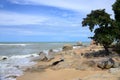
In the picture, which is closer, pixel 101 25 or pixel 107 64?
pixel 107 64

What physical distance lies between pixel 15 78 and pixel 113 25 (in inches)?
432

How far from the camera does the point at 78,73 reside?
1775 cm

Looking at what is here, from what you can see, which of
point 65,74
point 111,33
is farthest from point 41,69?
point 111,33

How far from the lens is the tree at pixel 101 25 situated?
24000 mm

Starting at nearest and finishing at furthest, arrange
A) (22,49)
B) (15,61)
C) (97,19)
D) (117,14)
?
(97,19), (117,14), (15,61), (22,49)

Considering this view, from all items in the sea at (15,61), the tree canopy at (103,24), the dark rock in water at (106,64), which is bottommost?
the sea at (15,61)

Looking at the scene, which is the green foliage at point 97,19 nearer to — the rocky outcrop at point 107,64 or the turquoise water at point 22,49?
the rocky outcrop at point 107,64

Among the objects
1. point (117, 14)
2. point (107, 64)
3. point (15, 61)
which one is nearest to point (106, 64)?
point (107, 64)

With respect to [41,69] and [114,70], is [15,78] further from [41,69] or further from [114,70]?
[114,70]

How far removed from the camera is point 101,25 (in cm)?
2455

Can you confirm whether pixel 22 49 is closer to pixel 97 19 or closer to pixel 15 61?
pixel 15 61

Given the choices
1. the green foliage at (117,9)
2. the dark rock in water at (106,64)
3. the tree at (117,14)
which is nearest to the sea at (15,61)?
the dark rock in water at (106,64)

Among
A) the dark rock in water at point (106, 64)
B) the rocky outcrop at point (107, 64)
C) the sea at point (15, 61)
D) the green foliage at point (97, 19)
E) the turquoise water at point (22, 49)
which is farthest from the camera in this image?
the turquoise water at point (22, 49)

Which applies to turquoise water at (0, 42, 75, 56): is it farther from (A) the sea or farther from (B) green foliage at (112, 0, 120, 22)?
(B) green foliage at (112, 0, 120, 22)
